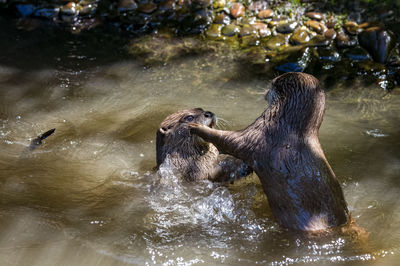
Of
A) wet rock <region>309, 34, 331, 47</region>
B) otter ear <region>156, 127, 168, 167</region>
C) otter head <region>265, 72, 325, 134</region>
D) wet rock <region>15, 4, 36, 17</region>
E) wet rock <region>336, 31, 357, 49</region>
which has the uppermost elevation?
otter head <region>265, 72, 325, 134</region>

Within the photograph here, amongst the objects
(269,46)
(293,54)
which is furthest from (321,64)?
(269,46)

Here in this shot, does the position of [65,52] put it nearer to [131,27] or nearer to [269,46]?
[131,27]

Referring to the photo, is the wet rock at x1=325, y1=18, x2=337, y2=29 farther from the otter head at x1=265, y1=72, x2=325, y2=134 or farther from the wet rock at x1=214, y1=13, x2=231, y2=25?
the otter head at x1=265, y1=72, x2=325, y2=134

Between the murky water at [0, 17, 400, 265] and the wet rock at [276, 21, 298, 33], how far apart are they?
1058mm

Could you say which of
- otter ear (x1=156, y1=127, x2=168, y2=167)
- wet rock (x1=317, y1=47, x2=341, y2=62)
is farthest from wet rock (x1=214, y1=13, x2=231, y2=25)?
otter ear (x1=156, y1=127, x2=168, y2=167)

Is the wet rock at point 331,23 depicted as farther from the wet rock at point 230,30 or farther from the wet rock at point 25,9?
the wet rock at point 25,9

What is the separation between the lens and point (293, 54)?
631 cm

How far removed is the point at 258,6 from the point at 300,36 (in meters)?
1.02

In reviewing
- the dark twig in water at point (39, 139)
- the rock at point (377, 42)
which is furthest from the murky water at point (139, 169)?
the rock at point (377, 42)

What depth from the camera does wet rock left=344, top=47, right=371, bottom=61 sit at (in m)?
6.32

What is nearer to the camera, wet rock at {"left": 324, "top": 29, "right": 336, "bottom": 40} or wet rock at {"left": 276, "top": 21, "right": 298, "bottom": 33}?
wet rock at {"left": 324, "top": 29, "right": 336, "bottom": 40}

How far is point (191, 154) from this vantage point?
12.9ft

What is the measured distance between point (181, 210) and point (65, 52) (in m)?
3.85

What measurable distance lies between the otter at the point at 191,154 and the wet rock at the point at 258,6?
384 cm
